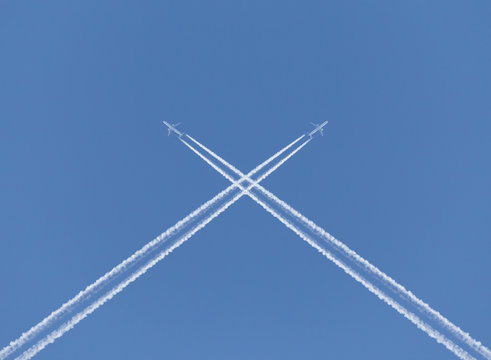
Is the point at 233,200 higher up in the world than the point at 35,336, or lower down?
higher up

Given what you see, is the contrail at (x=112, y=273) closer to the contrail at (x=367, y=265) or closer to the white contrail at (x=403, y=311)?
the contrail at (x=367, y=265)

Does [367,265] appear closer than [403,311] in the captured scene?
No

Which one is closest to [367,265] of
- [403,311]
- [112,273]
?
[403,311]

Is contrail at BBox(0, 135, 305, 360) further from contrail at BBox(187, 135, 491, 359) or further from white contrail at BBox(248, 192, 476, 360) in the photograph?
white contrail at BBox(248, 192, 476, 360)

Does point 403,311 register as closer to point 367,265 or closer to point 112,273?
point 367,265

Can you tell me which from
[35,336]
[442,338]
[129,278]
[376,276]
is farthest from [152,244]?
[442,338]

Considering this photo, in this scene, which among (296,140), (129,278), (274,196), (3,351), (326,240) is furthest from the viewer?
(296,140)

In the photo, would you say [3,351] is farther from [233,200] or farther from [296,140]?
[296,140]

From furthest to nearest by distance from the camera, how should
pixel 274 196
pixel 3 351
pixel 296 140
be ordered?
1. pixel 296 140
2. pixel 274 196
3. pixel 3 351
